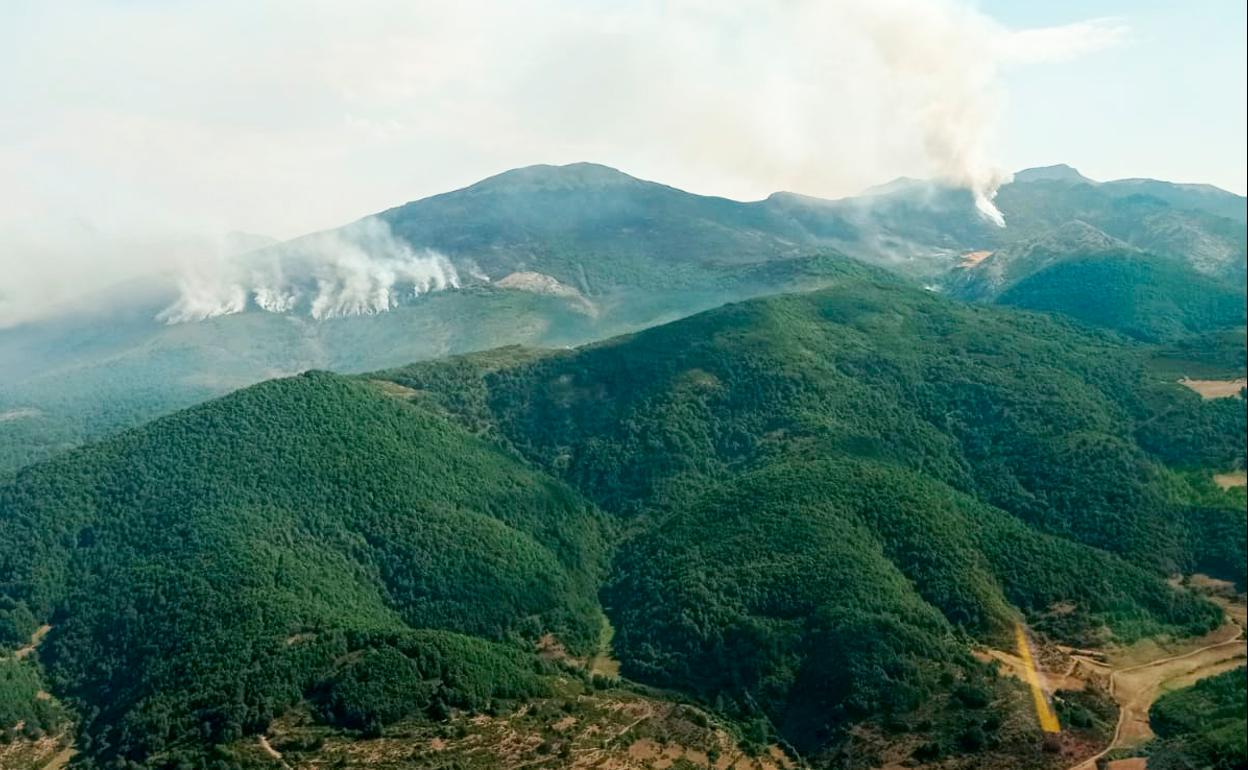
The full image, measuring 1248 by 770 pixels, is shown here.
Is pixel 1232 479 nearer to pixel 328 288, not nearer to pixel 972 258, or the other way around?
pixel 972 258

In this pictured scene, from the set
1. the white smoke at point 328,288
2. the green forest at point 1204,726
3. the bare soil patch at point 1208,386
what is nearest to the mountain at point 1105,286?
the bare soil patch at point 1208,386

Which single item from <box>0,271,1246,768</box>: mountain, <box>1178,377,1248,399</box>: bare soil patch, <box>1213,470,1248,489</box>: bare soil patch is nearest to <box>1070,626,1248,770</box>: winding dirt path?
<box>0,271,1246,768</box>: mountain

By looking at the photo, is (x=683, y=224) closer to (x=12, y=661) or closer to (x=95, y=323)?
(x=95, y=323)

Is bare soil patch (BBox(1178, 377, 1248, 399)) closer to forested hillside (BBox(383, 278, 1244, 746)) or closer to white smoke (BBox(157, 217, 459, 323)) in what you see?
forested hillside (BBox(383, 278, 1244, 746))

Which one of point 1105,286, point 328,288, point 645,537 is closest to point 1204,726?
point 645,537

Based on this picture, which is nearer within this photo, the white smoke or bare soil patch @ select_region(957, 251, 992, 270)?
bare soil patch @ select_region(957, 251, 992, 270)

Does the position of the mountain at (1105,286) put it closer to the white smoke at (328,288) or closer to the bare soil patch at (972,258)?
the bare soil patch at (972,258)

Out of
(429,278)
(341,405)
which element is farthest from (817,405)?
(429,278)

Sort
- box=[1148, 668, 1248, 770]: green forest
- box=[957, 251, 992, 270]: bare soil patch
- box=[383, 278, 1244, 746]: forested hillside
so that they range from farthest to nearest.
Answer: box=[957, 251, 992, 270]: bare soil patch < box=[383, 278, 1244, 746]: forested hillside < box=[1148, 668, 1248, 770]: green forest

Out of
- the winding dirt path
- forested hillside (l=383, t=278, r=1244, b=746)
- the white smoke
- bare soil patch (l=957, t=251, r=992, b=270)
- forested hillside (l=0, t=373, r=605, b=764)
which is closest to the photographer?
the winding dirt path
